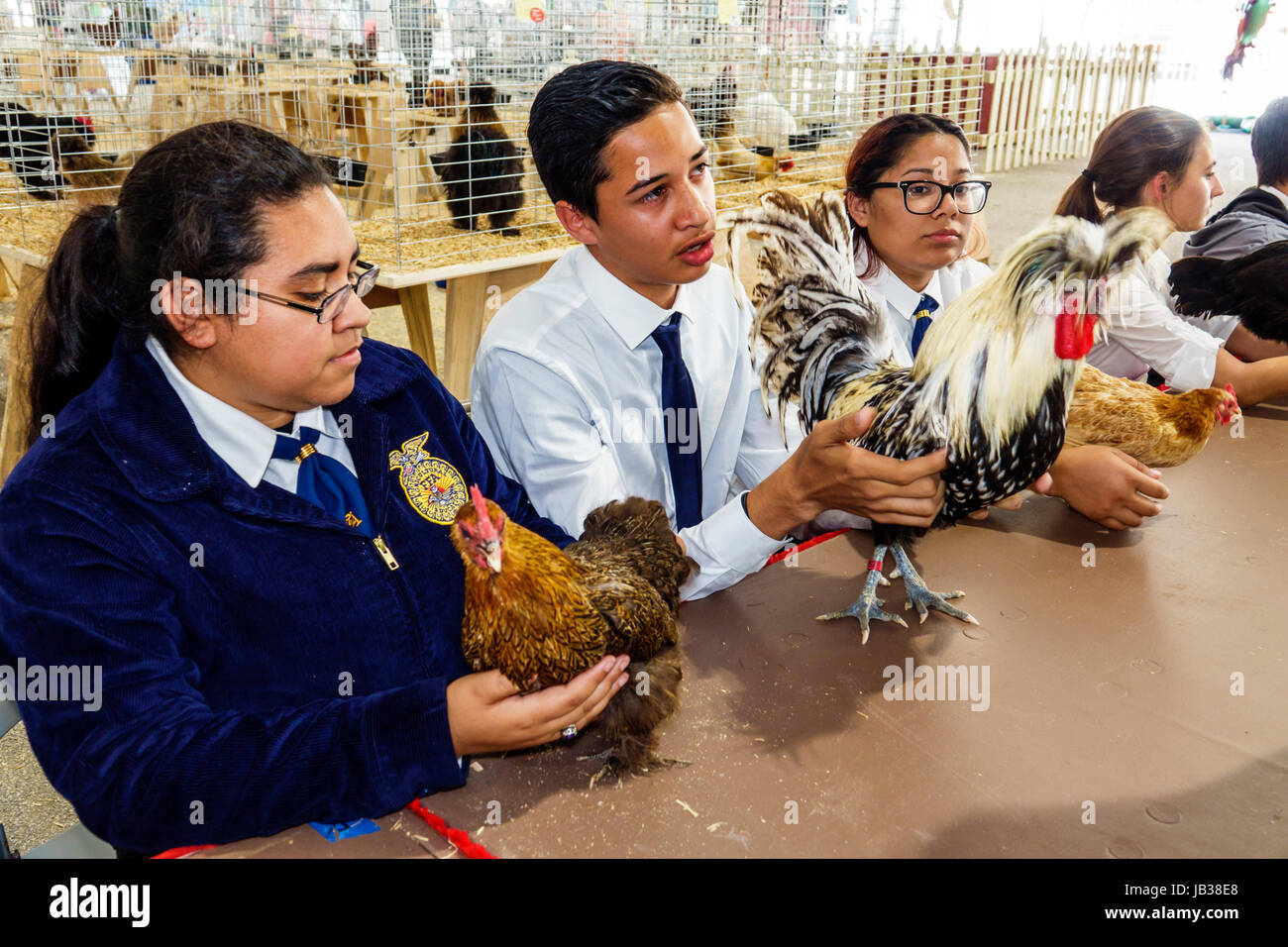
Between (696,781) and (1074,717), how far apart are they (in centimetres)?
66

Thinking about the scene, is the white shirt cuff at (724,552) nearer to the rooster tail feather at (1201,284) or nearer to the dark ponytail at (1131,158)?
the dark ponytail at (1131,158)

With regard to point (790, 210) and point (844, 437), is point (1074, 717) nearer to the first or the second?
point (844, 437)

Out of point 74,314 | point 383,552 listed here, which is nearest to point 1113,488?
point 383,552

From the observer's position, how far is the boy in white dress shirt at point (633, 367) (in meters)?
1.86

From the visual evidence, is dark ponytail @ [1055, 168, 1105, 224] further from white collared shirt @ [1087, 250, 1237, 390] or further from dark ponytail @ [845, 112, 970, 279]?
dark ponytail @ [845, 112, 970, 279]

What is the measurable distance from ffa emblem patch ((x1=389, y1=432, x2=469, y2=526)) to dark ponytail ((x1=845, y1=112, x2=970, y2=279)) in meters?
1.67

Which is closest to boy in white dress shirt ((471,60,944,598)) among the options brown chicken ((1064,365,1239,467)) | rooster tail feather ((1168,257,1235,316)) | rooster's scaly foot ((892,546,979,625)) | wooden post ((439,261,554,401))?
rooster's scaly foot ((892,546,979,625))

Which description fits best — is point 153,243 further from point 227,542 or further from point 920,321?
point 920,321

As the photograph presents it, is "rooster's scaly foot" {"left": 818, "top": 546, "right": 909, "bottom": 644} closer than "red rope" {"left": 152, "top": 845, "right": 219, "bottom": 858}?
No

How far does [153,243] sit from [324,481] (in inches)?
18.2

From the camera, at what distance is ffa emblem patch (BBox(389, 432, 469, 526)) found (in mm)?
1645

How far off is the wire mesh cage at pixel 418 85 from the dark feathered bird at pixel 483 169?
18 millimetres
